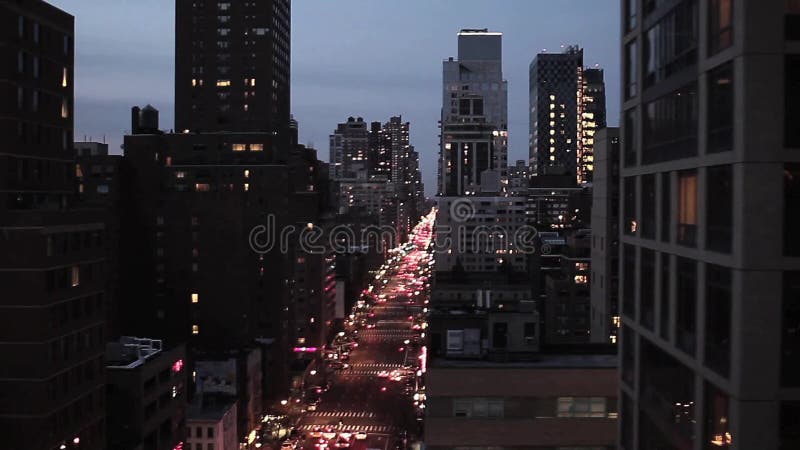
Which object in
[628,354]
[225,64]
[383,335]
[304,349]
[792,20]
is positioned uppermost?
[225,64]

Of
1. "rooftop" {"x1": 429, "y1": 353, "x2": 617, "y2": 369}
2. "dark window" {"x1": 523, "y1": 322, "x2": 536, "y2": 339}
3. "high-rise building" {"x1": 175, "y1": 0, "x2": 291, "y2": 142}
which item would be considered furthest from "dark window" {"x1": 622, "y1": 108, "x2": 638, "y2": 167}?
"high-rise building" {"x1": 175, "y1": 0, "x2": 291, "y2": 142}

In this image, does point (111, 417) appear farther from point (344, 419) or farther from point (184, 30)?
point (184, 30)

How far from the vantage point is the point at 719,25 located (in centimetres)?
1041

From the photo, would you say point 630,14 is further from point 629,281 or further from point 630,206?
point 629,281

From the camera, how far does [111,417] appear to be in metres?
51.1

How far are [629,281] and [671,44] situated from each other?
16.7 ft

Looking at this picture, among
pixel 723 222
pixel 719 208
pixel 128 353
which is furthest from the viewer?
pixel 128 353

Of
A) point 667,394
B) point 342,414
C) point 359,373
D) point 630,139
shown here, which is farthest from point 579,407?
point 359,373

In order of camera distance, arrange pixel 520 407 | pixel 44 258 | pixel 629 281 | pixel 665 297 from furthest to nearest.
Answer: pixel 44 258 → pixel 520 407 → pixel 629 281 → pixel 665 297

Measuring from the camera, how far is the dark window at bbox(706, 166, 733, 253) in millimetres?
10008

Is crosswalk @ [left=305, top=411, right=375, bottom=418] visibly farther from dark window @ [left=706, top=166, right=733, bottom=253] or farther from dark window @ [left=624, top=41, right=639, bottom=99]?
dark window @ [left=706, top=166, right=733, bottom=253]

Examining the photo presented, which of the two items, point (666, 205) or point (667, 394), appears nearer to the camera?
point (666, 205)

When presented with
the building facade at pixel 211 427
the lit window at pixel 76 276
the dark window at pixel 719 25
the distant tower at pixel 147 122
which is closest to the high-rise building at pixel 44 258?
the lit window at pixel 76 276

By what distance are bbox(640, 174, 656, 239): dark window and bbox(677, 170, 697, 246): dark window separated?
1481 millimetres
